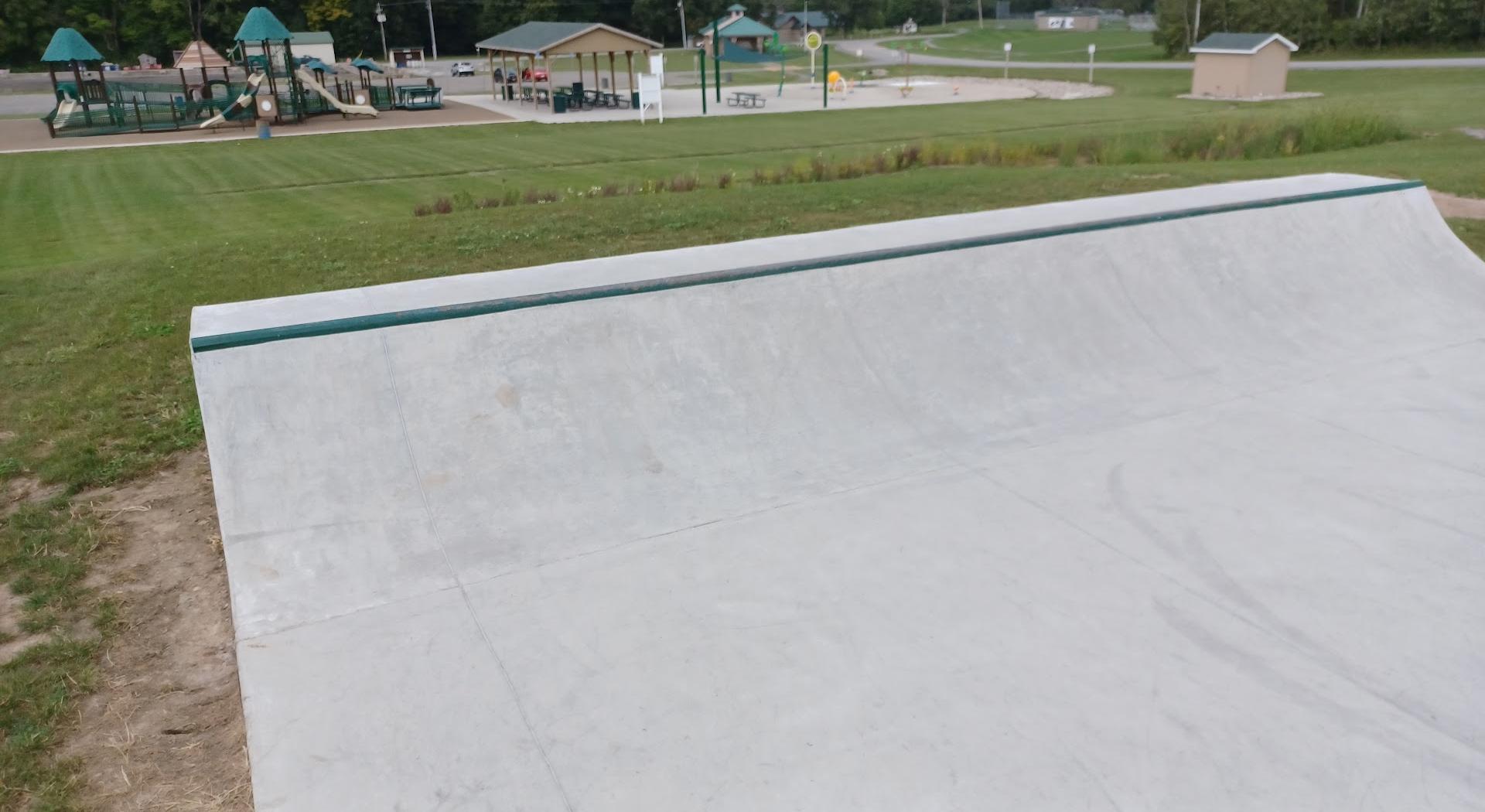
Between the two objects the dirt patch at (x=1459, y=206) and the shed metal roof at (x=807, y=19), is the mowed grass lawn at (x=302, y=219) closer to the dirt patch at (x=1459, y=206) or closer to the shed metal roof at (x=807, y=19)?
the dirt patch at (x=1459, y=206)

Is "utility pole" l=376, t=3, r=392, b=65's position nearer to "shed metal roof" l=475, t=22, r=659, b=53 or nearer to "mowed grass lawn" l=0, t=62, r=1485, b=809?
"shed metal roof" l=475, t=22, r=659, b=53

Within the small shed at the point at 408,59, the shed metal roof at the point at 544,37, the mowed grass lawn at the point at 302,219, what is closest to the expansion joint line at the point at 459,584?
the mowed grass lawn at the point at 302,219

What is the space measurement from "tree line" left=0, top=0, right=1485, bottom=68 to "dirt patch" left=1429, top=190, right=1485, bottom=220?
4625 centimetres

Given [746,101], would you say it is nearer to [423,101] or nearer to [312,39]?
[423,101]

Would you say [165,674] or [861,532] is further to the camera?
[861,532]

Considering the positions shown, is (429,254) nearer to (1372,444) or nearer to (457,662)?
(457,662)

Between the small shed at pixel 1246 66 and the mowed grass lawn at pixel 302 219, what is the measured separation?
293cm

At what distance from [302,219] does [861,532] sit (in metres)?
12.9

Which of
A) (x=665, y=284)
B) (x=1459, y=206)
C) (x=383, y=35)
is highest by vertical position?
(x=383, y=35)

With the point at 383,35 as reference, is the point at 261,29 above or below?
below

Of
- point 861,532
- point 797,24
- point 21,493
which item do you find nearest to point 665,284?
point 861,532

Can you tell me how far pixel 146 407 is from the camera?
6.72 meters

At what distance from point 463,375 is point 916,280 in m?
3.04

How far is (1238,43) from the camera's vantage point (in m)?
32.3
